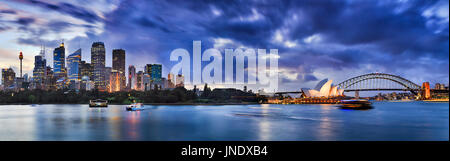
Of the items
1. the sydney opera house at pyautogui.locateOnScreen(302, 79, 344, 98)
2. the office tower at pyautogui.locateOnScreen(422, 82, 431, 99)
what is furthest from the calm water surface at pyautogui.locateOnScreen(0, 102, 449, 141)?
the office tower at pyautogui.locateOnScreen(422, 82, 431, 99)

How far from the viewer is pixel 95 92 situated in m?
127

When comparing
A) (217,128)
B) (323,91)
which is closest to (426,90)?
(323,91)

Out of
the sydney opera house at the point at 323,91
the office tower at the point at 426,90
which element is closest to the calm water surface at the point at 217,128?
the sydney opera house at the point at 323,91

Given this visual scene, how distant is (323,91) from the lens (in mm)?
122375

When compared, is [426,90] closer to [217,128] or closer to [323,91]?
[323,91]

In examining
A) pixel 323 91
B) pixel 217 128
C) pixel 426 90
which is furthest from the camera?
pixel 426 90

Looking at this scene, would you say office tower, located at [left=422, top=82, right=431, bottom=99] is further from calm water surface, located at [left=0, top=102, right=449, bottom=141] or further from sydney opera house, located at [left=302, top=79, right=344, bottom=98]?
calm water surface, located at [left=0, top=102, right=449, bottom=141]

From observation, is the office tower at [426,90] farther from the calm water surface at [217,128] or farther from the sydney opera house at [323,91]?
the calm water surface at [217,128]

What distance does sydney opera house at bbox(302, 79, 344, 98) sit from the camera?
120 m

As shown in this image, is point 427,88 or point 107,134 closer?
point 107,134
